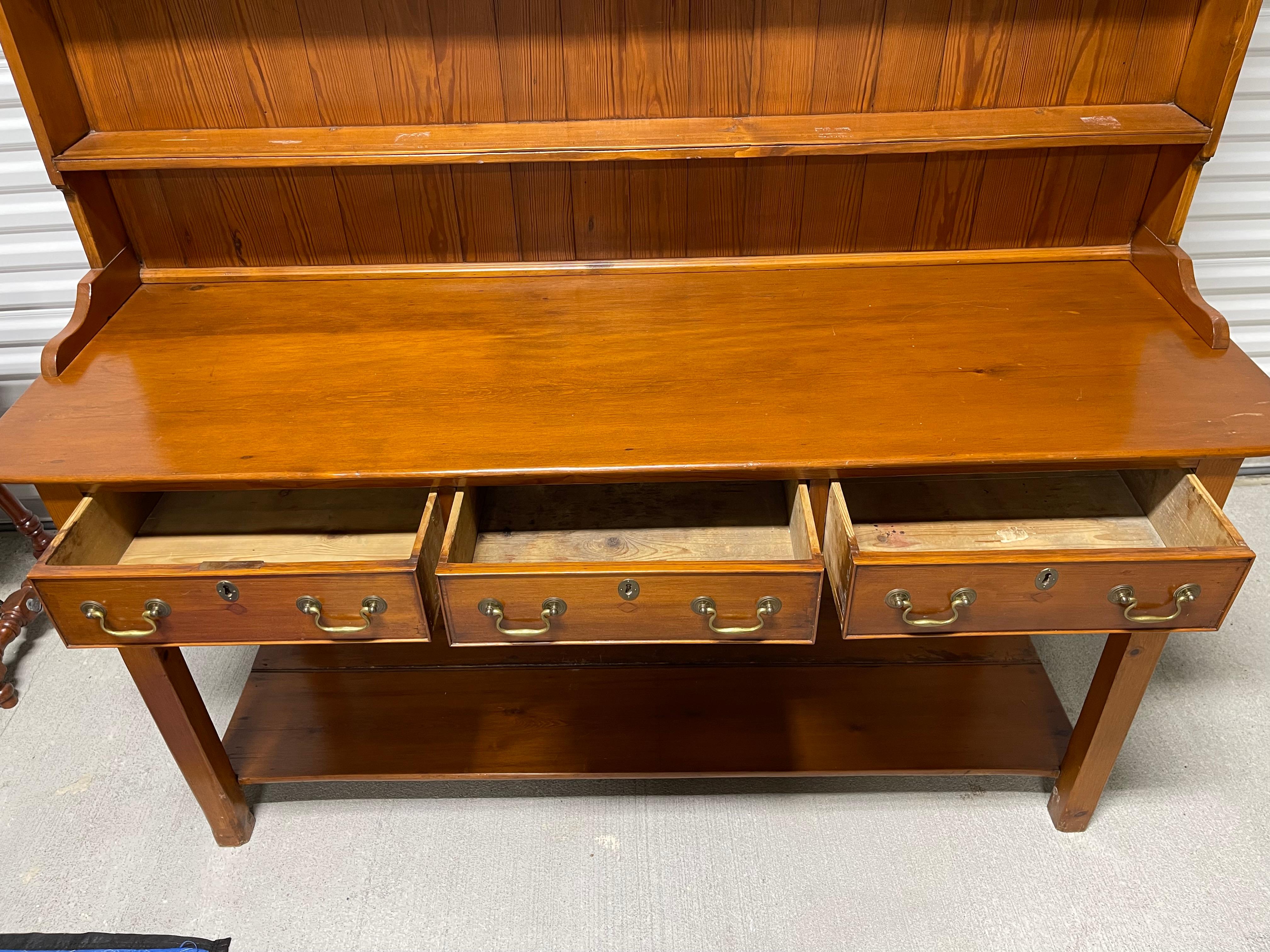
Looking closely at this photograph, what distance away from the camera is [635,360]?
1.42m

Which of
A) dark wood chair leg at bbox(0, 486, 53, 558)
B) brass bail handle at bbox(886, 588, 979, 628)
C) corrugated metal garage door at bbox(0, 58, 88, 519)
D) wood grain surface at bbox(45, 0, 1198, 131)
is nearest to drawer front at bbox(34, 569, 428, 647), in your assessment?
brass bail handle at bbox(886, 588, 979, 628)

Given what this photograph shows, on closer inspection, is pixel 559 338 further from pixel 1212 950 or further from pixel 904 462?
pixel 1212 950

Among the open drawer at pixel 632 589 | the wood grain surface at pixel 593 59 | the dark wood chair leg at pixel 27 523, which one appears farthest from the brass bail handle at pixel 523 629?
the dark wood chair leg at pixel 27 523

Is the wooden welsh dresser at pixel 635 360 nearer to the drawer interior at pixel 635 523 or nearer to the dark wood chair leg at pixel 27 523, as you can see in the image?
the drawer interior at pixel 635 523

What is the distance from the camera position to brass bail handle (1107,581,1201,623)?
124cm

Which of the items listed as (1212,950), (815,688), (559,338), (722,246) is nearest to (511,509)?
(559,338)

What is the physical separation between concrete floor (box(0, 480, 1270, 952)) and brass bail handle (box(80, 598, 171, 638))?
0.65 m

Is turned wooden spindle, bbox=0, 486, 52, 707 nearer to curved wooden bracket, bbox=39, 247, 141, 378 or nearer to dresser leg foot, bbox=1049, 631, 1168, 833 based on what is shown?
curved wooden bracket, bbox=39, 247, 141, 378

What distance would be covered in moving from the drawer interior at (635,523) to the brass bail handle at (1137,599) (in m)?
0.42

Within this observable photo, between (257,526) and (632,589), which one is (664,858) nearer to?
(632,589)

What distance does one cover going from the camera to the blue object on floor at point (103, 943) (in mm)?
1588

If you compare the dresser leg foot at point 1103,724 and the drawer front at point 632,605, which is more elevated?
the drawer front at point 632,605

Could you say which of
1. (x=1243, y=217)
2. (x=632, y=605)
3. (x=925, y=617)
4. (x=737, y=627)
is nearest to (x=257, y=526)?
(x=632, y=605)

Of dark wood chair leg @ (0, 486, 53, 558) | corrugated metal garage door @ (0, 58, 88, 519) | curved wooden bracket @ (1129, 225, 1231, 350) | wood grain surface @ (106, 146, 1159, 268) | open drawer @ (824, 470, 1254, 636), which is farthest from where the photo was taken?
dark wood chair leg @ (0, 486, 53, 558)
